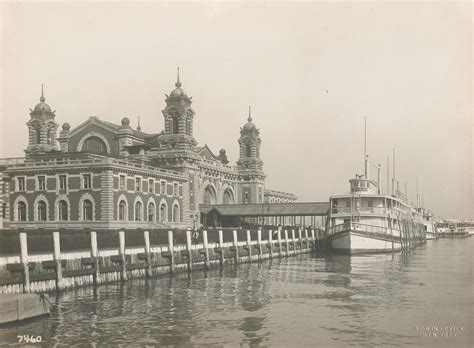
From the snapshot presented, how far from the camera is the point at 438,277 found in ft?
133

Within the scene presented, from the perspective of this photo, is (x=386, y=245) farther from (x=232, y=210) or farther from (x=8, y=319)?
(x=8, y=319)

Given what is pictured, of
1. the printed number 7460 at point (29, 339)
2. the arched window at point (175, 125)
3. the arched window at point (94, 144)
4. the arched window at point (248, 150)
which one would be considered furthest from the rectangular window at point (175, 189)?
the printed number 7460 at point (29, 339)

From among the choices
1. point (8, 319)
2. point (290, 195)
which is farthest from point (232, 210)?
point (8, 319)

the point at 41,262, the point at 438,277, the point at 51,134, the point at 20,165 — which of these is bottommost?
the point at 438,277

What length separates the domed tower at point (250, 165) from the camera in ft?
424

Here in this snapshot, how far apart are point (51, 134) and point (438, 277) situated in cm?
7880

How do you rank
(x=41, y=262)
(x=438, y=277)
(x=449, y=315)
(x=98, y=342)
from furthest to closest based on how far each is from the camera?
(x=438, y=277)
(x=41, y=262)
(x=449, y=315)
(x=98, y=342)

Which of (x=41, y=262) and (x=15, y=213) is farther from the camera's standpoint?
(x=15, y=213)

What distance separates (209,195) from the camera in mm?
114938

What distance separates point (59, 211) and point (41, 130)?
3279 centimetres

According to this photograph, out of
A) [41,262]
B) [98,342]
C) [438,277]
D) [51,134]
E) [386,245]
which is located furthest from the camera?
[51,134]

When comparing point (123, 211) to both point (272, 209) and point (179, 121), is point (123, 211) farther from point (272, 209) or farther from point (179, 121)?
point (272, 209)

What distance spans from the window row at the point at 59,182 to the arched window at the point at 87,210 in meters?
1.80

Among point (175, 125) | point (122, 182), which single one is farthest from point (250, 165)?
point (122, 182)
